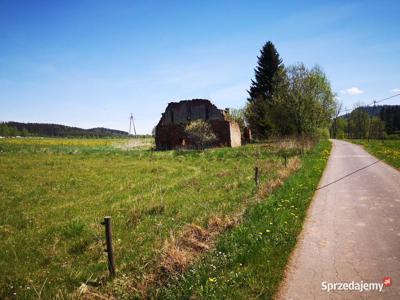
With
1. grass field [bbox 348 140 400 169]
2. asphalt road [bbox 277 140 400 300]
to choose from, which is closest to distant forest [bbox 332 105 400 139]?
grass field [bbox 348 140 400 169]

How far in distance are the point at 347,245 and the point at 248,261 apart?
250 centimetres

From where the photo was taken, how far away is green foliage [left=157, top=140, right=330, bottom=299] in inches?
183

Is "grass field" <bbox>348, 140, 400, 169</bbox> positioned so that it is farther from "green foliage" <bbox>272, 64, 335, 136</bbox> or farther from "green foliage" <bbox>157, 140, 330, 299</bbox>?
"green foliage" <bbox>157, 140, 330, 299</bbox>

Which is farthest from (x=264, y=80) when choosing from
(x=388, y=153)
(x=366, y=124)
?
(x=366, y=124)

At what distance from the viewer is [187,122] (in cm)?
4697

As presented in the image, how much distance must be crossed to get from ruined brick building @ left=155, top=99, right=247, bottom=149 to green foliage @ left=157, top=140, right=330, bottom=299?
36922 mm

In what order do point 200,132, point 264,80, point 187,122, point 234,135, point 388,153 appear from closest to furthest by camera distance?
point 388,153, point 200,132, point 187,122, point 234,135, point 264,80

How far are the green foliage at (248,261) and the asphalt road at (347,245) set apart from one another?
0.86ft

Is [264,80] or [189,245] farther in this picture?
[264,80]

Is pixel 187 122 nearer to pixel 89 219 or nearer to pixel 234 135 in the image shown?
pixel 234 135

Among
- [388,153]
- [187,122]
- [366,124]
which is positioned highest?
[366,124]

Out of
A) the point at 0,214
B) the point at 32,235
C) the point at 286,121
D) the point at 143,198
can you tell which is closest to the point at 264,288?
the point at 32,235

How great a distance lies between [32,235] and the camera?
8.55 meters

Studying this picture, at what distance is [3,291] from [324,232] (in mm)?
7333
